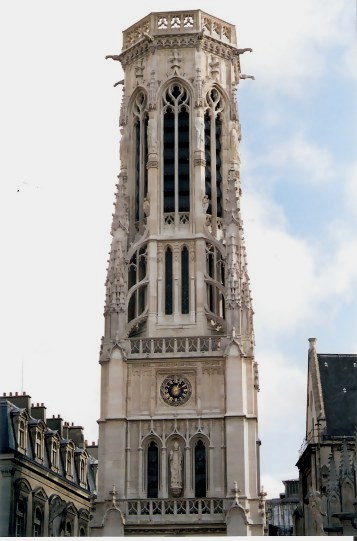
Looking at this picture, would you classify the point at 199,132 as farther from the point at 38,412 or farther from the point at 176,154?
the point at 38,412

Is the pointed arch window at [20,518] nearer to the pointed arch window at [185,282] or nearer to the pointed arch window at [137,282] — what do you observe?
the pointed arch window at [137,282]

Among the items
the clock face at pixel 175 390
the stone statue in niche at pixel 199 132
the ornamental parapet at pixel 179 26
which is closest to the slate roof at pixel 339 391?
the clock face at pixel 175 390

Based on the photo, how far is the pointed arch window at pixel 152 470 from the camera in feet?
210

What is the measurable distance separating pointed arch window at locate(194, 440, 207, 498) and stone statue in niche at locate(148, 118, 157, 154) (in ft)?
57.1

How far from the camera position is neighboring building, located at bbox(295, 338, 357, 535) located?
6319 cm

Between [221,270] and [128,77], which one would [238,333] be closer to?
[221,270]

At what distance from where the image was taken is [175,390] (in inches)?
2579

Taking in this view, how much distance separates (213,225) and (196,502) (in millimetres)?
16460

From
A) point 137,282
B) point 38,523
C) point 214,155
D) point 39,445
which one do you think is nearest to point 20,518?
point 38,523

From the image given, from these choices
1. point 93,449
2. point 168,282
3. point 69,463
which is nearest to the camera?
point 168,282

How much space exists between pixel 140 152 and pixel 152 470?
63.4 feet

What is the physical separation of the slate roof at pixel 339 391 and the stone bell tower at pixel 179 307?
6830mm

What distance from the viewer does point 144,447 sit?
64562 millimetres

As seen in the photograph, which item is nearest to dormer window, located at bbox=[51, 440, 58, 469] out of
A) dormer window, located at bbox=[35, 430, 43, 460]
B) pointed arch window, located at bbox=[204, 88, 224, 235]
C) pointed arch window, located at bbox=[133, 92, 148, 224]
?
dormer window, located at bbox=[35, 430, 43, 460]
